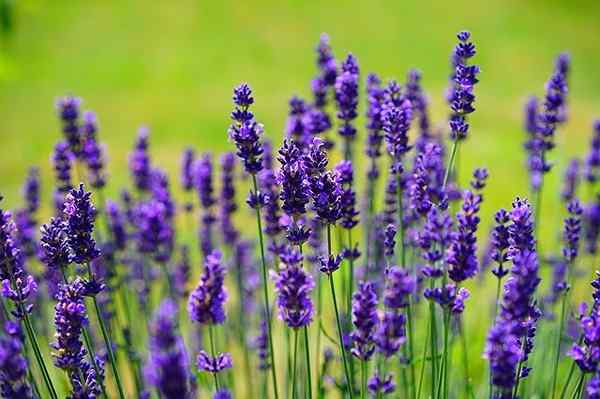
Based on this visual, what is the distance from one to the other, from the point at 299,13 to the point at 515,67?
4.89 meters

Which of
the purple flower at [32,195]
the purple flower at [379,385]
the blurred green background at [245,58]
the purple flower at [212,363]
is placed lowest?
the purple flower at [379,385]

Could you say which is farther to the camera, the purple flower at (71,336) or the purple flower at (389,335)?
the purple flower at (71,336)

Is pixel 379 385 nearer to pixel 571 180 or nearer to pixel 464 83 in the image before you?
pixel 464 83

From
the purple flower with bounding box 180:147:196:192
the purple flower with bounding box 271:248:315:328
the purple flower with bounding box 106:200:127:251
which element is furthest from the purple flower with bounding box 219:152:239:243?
the purple flower with bounding box 271:248:315:328

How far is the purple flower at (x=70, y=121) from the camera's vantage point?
4.07 m

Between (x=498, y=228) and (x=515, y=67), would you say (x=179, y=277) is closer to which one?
(x=498, y=228)

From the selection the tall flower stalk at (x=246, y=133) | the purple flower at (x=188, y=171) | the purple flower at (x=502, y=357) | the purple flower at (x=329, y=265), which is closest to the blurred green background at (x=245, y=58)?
the purple flower at (x=188, y=171)

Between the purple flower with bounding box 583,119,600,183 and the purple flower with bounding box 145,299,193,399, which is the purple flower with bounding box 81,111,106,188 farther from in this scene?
the purple flower with bounding box 583,119,600,183

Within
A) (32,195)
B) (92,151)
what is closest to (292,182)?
(92,151)

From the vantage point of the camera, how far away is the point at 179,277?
4.92m

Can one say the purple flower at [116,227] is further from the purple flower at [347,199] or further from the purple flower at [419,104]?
the purple flower at [347,199]

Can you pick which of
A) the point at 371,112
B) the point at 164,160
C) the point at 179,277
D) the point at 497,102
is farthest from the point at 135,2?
the point at 371,112

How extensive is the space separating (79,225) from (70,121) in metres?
1.65

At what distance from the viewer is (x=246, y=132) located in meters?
2.69
